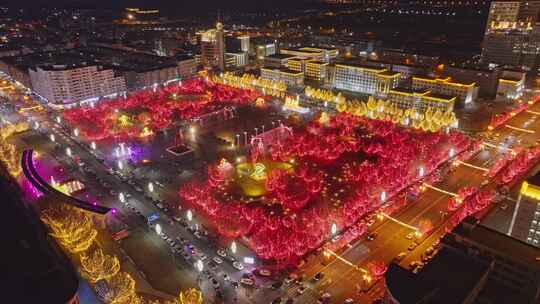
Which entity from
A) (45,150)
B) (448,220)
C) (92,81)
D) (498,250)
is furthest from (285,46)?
(498,250)

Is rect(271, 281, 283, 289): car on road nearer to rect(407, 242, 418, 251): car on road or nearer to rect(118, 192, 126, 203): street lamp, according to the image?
rect(407, 242, 418, 251): car on road

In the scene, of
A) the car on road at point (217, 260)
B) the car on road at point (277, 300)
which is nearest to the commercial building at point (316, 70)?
the car on road at point (217, 260)

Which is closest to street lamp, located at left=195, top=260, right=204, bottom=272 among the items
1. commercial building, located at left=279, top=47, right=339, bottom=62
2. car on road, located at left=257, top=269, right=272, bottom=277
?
car on road, located at left=257, top=269, right=272, bottom=277

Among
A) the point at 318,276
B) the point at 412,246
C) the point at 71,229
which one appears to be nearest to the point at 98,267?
the point at 71,229

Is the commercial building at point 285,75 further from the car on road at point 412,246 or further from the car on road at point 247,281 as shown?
the car on road at point 247,281

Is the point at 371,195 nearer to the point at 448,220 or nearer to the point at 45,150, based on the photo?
the point at 448,220

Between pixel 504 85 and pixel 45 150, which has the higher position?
pixel 504 85

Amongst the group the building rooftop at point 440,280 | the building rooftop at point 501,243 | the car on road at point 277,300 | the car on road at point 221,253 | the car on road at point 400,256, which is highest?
the building rooftop at point 501,243
